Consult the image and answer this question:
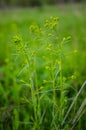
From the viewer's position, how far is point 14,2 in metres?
29.9

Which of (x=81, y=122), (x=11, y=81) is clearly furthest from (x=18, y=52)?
(x=11, y=81)

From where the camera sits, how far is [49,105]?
213 centimetres

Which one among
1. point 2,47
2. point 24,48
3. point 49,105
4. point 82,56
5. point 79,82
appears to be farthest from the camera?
point 2,47

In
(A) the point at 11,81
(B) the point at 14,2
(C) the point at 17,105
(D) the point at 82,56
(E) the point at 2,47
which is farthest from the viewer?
(B) the point at 14,2

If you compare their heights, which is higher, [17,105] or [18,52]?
[18,52]

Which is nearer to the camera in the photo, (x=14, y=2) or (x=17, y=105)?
(x=17, y=105)

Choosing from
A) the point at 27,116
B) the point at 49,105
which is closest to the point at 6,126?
the point at 27,116

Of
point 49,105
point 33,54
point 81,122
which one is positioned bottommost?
point 81,122

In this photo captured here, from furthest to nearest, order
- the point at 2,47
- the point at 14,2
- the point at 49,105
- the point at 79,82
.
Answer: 1. the point at 14,2
2. the point at 2,47
3. the point at 79,82
4. the point at 49,105

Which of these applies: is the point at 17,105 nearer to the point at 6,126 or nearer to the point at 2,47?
the point at 6,126

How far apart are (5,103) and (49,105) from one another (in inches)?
21.3

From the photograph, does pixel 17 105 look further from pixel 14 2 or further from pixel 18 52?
pixel 14 2

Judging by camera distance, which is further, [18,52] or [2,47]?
[2,47]

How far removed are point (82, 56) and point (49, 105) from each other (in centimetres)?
173
